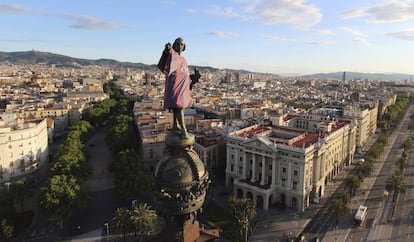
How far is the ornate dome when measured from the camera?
33.5ft

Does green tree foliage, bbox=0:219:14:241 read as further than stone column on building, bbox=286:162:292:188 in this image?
No

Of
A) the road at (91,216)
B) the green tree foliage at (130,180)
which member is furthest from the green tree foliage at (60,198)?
the green tree foliage at (130,180)

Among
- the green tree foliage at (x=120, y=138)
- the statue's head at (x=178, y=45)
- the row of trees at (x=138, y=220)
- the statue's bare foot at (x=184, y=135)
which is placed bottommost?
the row of trees at (x=138, y=220)

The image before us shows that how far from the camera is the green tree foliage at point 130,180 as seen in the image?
58.7 meters

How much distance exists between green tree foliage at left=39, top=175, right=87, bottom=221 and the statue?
4800cm

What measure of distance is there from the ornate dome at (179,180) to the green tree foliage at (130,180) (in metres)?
50.1

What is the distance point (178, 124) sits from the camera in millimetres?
11062

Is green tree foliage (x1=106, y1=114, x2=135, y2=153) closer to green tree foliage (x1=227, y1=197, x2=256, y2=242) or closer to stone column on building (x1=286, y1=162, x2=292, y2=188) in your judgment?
green tree foliage (x1=227, y1=197, x2=256, y2=242)

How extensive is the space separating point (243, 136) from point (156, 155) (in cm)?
2434

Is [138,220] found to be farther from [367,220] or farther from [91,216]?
[367,220]

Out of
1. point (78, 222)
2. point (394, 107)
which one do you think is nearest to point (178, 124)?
point (78, 222)

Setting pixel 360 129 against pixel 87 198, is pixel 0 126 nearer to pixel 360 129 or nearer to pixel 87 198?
pixel 87 198

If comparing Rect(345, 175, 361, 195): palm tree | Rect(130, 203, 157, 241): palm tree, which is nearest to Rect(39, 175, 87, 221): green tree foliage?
Rect(130, 203, 157, 241): palm tree

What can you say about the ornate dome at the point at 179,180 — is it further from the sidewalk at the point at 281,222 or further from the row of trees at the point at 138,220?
the sidewalk at the point at 281,222
